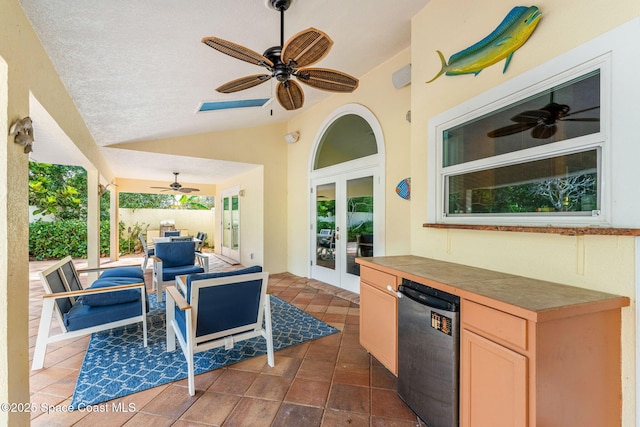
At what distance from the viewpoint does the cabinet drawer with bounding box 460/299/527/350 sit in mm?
1117

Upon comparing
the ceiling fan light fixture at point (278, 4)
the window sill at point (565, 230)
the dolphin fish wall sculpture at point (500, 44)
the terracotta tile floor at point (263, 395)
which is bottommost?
the terracotta tile floor at point (263, 395)

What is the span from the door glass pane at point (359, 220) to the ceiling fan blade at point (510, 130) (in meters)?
1.97

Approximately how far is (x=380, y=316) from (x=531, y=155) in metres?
1.52

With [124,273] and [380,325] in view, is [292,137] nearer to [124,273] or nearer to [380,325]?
[124,273]

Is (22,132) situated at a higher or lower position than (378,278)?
higher

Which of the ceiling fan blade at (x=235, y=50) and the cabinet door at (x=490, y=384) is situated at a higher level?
the ceiling fan blade at (x=235, y=50)

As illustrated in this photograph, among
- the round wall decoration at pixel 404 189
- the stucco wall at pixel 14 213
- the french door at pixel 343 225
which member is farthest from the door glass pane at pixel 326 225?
the stucco wall at pixel 14 213

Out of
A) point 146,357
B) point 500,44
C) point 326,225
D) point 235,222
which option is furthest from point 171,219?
point 500,44

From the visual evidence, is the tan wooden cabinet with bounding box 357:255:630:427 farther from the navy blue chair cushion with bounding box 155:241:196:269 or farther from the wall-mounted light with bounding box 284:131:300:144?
the wall-mounted light with bounding box 284:131:300:144

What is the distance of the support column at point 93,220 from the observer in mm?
4285

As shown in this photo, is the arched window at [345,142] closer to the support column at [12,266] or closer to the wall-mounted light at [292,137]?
Result: the wall-mounted light at [292,137]

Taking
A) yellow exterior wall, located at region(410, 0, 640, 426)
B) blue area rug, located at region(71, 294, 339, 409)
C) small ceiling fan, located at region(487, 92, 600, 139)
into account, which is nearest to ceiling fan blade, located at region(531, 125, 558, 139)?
small ceiling fan, located at region(487, 92, 600, 139)

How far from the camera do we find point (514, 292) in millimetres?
1341

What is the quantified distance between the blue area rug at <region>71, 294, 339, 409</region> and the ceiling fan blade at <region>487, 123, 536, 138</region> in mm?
2371
